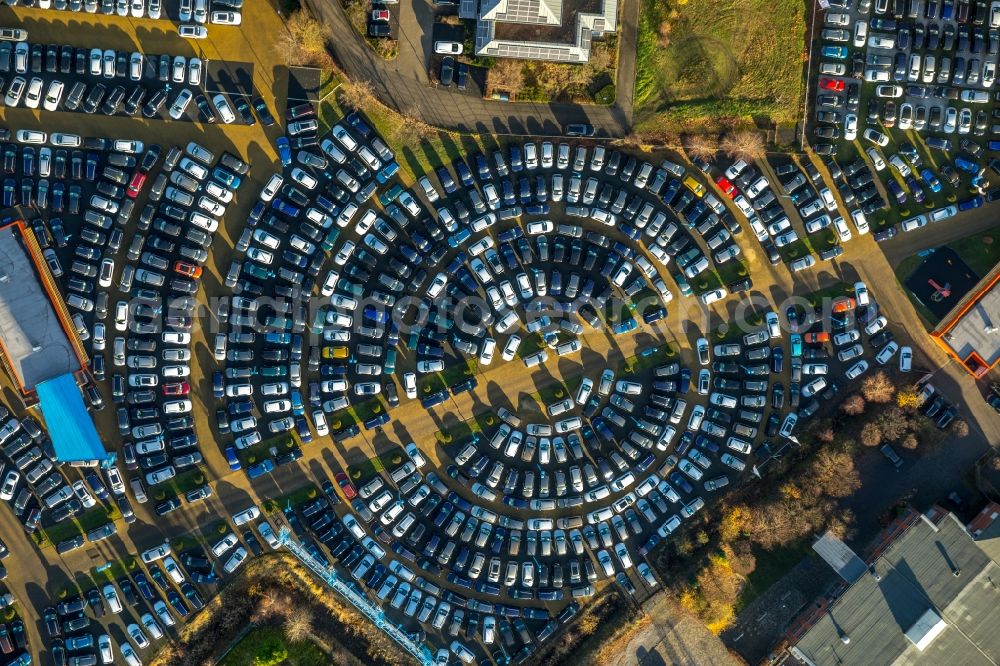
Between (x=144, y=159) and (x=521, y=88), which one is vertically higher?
(x=144, y=159)

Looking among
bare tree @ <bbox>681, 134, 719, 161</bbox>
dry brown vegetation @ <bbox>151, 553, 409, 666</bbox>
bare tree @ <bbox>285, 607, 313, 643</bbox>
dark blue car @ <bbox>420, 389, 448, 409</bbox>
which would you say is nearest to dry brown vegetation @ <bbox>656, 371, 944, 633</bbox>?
dark blue car @ <bbox>420, 389, 448, 409</bbox>

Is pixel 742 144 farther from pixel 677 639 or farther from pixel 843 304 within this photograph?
pixel 677 639

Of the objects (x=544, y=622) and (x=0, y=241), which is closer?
(x=0, y=241)

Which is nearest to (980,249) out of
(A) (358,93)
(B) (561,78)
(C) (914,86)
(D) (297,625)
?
(C) (914,86)

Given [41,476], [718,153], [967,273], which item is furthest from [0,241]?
[967,273]

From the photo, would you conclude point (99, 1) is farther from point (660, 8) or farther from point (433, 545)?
point (433, 545)

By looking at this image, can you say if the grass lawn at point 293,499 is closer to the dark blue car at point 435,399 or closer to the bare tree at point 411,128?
the dark blue car at point 435,399

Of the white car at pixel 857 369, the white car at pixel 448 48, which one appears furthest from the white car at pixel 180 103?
the white car at pixel 857 369
